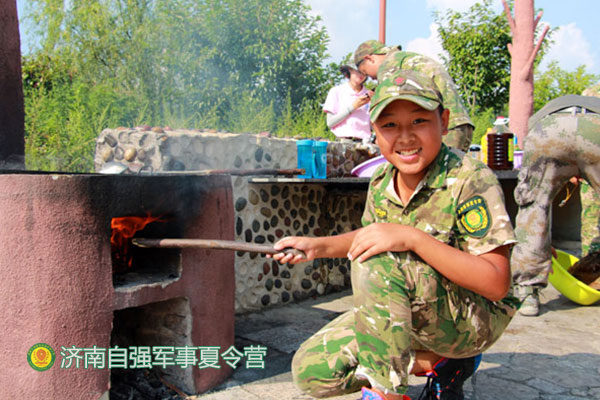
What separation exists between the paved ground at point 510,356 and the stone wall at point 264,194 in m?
0.29

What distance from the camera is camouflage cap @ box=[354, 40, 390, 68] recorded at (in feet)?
12.7

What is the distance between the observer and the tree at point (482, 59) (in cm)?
1504

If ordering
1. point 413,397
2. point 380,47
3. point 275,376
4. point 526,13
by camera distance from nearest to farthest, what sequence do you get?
point 413,397
point 275,376
point 380,47
point 526,13

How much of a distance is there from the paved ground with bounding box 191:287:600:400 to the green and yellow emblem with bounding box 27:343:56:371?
0.79m

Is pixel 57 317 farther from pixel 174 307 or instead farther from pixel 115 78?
pixel 115 78

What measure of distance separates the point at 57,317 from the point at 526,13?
1107 cm

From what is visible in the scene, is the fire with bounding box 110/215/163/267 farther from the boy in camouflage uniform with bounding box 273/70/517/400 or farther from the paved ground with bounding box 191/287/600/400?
the boy in camouflage uniform with bounding box 273/70/517/400

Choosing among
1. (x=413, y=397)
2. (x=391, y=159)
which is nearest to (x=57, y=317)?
(x=391, y=159)

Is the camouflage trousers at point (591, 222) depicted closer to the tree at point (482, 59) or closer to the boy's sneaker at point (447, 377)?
the boy's sneaker at point (447, 377)

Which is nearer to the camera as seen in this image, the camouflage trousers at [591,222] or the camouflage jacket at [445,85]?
the camouflage jacket at [445,85]

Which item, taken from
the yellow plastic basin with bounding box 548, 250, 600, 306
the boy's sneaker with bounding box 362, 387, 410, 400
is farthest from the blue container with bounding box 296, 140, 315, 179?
the boy's sneaker with bounding box 362, 387, 410, 400

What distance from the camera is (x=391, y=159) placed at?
75.0 inches

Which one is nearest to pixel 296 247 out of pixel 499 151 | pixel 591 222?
pixel 499 151

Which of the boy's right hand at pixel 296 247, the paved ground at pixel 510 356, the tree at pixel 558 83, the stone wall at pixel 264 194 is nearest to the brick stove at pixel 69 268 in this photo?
the paved ground at pixel 510 356
